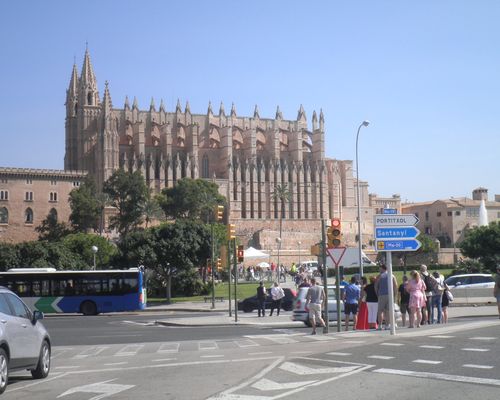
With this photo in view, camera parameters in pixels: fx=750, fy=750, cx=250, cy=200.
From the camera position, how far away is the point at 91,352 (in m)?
16.9

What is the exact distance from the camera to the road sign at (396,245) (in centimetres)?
1775

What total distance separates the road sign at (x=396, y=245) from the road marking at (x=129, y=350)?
6.08 meters

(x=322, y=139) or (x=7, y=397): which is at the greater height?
(x=322, y=139)

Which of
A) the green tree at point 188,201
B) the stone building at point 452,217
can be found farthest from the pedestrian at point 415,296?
the stone building at point 452,217

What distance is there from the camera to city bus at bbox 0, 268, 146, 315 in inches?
1486

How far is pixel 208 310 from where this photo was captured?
37094 mm

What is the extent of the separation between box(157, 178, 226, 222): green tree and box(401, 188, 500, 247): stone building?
37.8 meters

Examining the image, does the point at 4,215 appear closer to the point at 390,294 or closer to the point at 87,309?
the point at 87,309

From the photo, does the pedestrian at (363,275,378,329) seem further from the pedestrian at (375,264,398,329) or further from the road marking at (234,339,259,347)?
the road marking at (234,339,259,347)

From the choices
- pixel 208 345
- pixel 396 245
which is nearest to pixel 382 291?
pixel 396 245

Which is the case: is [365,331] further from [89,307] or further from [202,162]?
[202,162]

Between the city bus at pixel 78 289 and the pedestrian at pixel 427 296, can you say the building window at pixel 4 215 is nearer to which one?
the city bus at pixel 78 289

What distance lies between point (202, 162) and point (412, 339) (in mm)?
99875

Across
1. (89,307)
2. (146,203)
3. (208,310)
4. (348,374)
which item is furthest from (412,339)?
(146,203)
